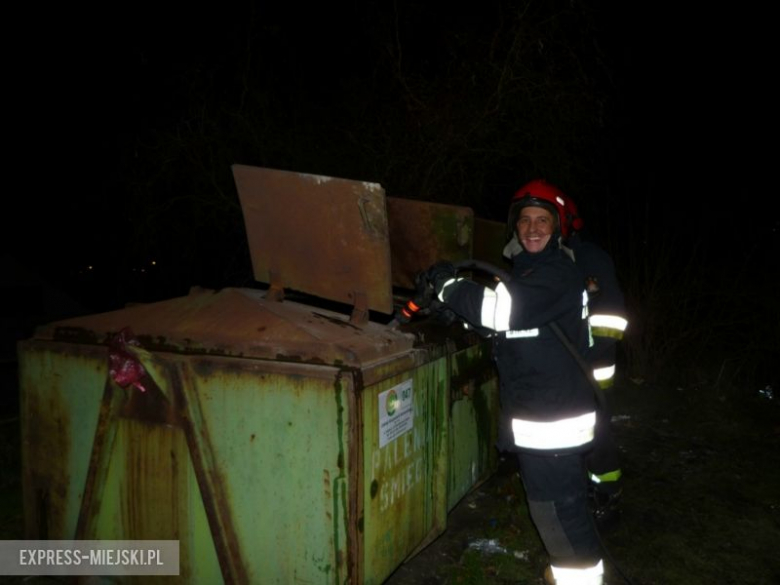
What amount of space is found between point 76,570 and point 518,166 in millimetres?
5053

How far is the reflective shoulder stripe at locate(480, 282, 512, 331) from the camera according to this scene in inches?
84.1

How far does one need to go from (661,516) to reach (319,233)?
2579 millimetres

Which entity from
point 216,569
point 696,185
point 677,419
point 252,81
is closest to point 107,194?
point 252,81

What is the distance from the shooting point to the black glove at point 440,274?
2.29 metres

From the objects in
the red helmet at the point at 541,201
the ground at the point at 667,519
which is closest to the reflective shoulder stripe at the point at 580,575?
the ground at the point at 667,519

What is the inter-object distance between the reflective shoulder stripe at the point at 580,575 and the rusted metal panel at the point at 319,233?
A: 4.15 ft

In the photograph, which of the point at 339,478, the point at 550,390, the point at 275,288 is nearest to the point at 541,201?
the point at 550,390

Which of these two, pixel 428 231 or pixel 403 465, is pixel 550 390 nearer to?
pixel 403 465

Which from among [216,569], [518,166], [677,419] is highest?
[518,166]

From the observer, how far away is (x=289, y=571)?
212 cm

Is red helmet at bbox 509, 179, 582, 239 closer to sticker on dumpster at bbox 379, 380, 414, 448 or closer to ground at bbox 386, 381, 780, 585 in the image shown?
sticker on dumpster at bbox 379, 380, 414, 448

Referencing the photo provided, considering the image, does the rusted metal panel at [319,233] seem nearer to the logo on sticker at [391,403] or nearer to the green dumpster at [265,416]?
the green dumpster at [265,416]

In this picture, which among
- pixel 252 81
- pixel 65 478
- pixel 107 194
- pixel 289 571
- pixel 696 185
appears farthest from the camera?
pixel 696 185

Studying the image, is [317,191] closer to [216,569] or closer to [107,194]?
[216,569]
